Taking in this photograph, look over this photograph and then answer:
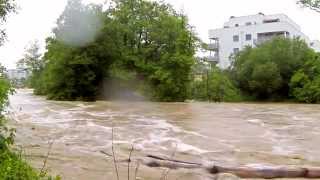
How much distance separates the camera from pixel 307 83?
33.0 metres

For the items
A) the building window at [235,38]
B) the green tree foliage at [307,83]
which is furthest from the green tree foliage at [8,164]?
the building window at [235,38]

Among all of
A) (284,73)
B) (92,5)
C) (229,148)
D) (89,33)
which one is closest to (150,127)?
(229,148)

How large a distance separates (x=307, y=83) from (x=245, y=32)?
2019 cm

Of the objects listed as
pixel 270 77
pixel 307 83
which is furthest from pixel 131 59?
pixel 307 83

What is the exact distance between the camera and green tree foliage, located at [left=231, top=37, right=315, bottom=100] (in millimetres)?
35062

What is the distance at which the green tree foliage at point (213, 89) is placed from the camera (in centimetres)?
3475

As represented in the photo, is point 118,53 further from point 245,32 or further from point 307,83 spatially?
point 245,32

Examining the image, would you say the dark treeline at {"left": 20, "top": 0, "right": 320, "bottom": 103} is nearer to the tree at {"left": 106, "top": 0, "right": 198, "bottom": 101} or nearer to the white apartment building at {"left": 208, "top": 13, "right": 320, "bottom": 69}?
the tree at {"left": 106, "top": 0, "right": 198, "bottom": 101}

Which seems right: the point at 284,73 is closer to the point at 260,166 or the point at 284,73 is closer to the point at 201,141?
the point at 201,141

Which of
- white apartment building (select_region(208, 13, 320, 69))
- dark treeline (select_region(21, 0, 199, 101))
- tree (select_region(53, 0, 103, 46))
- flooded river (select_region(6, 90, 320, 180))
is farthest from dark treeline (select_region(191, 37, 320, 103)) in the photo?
flooded river (select_region(6, 90, 320, 180))

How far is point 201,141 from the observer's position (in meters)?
10.1

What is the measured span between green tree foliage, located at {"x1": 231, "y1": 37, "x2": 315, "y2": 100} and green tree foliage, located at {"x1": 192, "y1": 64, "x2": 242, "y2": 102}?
1922mm

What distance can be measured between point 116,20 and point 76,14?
2982 millimetres

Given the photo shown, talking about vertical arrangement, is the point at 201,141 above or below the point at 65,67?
below
